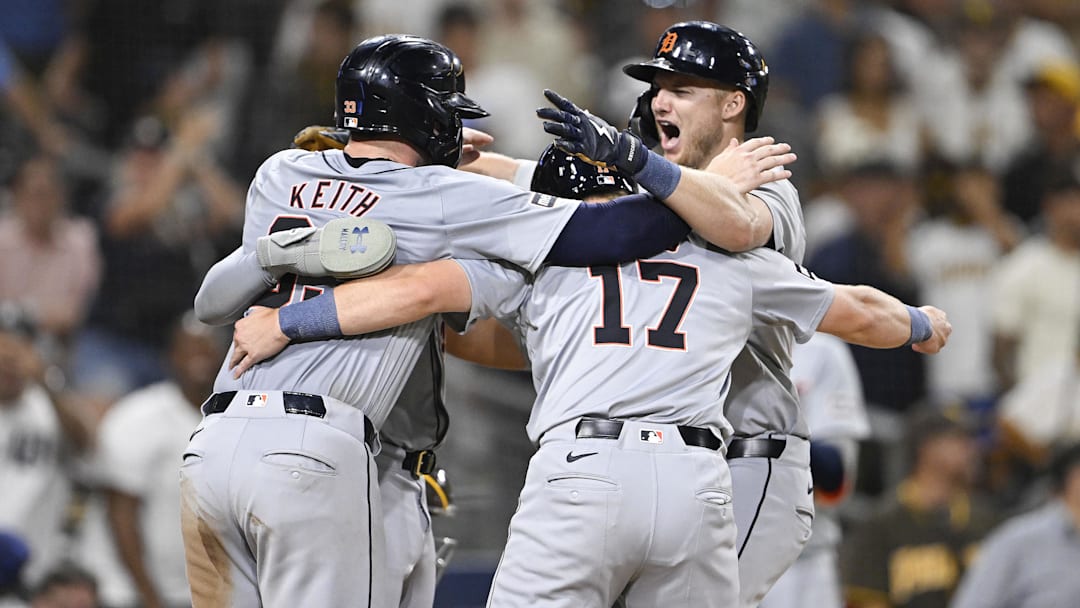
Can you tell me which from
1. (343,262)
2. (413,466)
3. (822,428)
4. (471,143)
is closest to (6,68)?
(471,143)

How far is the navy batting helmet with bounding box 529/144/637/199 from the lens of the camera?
3785mm

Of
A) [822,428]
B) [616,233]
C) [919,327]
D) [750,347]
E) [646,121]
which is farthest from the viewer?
[822,428]

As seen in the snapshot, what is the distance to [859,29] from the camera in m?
→ 9.61

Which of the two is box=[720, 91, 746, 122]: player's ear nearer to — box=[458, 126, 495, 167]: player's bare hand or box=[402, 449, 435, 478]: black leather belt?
box=[458, 126, 495, 167]: player's bare hand

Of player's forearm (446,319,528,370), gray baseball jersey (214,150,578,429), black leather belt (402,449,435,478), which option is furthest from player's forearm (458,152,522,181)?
black leather belt (402,449,435,478)

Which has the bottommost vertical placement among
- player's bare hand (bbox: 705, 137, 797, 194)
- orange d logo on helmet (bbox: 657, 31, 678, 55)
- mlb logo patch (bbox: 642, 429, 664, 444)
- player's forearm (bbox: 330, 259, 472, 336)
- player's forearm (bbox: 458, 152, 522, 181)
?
mlb logo patch (bbox: 642, 429, 664, 444)

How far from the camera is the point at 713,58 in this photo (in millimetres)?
4016

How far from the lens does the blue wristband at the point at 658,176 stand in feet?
11.4

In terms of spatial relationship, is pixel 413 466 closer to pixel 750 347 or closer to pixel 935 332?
pixel 750 347

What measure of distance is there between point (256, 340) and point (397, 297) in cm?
37

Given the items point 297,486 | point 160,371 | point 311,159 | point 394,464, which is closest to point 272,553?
point 297,486

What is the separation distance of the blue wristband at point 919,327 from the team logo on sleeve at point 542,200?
3.47 ft

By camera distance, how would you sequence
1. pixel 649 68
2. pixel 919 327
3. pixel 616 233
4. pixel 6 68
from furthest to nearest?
pixel 6 68 < pixel 649 68 < pixel 919 327 < pixel 616 233

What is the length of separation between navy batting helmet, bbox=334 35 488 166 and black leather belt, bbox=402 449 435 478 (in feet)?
2.59
